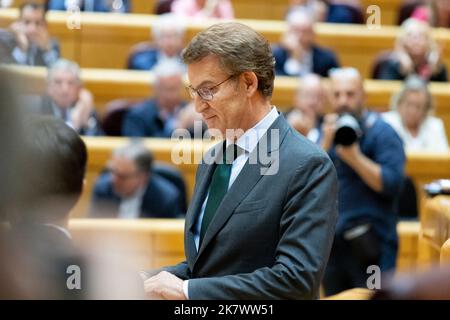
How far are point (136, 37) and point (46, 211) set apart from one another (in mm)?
3578

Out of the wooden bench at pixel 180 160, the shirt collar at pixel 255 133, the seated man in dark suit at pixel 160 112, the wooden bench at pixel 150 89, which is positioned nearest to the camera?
the shirt collar at pixel 255 133

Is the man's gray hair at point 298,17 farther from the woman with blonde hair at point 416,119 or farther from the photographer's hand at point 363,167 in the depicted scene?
the photographer's hand at point 363,167

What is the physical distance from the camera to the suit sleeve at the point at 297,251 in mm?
1326

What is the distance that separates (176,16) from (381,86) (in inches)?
43.2

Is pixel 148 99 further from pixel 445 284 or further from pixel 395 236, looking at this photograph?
pixel 445 284

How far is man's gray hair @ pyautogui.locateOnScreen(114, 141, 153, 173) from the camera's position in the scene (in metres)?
3.31

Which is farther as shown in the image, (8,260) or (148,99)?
(148,99)

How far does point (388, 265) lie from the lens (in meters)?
2.91

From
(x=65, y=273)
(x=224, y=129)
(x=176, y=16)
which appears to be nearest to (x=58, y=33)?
(x=176, y=16)

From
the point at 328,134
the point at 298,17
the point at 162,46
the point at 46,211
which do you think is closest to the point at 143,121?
the point at 162,46

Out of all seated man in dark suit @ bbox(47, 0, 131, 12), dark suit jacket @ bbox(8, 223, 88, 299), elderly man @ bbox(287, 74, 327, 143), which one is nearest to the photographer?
elderly man @ bbox(287, 74, 327, 143)

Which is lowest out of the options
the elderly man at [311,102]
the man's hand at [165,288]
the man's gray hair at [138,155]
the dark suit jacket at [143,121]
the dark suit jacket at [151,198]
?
the dark suit jacket at [151,198]

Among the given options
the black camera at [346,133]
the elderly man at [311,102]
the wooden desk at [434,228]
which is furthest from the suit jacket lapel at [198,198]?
the elderly man at [311,102]

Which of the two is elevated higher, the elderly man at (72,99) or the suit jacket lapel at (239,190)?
the suit jacket lapel at (239,190)
